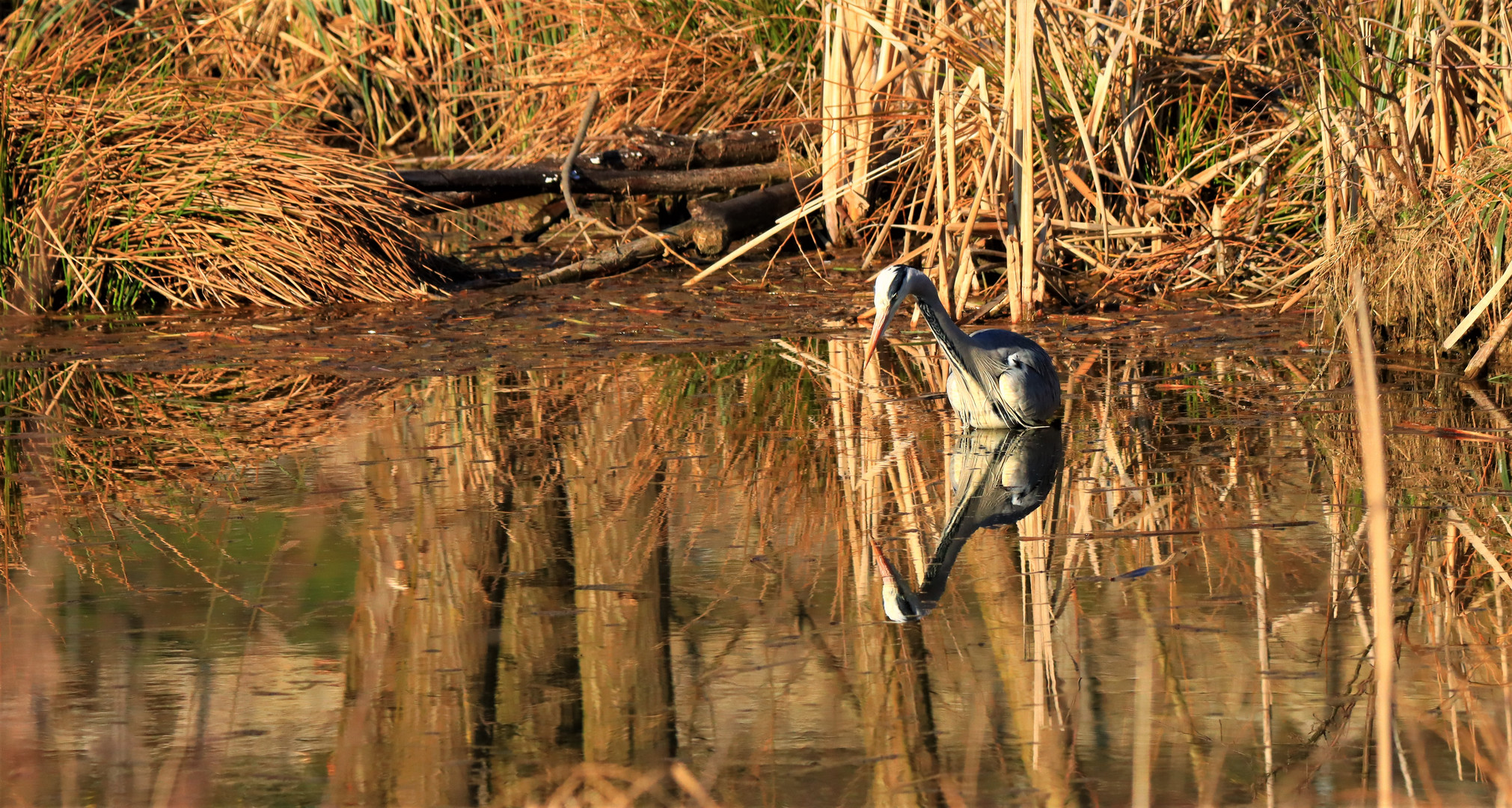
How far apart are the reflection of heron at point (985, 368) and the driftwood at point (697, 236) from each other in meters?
3.41

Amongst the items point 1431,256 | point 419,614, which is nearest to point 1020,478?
point 419,614

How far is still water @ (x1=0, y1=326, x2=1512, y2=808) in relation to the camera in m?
3.15

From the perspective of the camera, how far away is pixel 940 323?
5305 millimetres

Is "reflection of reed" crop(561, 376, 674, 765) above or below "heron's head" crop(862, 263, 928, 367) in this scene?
below

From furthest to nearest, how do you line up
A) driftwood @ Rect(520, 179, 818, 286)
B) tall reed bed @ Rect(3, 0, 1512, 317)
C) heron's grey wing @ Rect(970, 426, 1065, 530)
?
driftwood @ Rect(520, 179, 818, 286), tall reed bed @ Rect(3, 0, 1512, 317), heron's grey wing @ Rect(970, 426, 1065, 530)

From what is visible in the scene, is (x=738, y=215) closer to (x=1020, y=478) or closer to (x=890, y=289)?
(x=890, y=289)

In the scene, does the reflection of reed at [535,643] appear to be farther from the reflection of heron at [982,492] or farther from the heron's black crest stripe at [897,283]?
the heron's black crest stripe at [897,283]

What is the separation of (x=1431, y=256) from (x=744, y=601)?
12.0 ft

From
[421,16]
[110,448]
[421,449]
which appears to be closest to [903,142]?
[421,449]

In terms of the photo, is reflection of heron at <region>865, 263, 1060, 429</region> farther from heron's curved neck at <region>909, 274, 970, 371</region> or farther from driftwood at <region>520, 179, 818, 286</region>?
driftwood at <region>520, 179, 818, 286</region>

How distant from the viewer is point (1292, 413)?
5.76m

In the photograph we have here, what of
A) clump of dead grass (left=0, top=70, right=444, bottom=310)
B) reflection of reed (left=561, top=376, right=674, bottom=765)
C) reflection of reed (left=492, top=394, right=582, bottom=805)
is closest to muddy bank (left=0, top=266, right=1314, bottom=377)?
clump of dead grass (left=0, top=70, right=444, bottom=310)

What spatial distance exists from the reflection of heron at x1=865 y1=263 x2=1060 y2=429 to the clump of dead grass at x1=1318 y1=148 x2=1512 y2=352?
1625 mm

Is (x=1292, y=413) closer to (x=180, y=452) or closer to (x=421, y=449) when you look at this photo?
(x=421, y=449)
